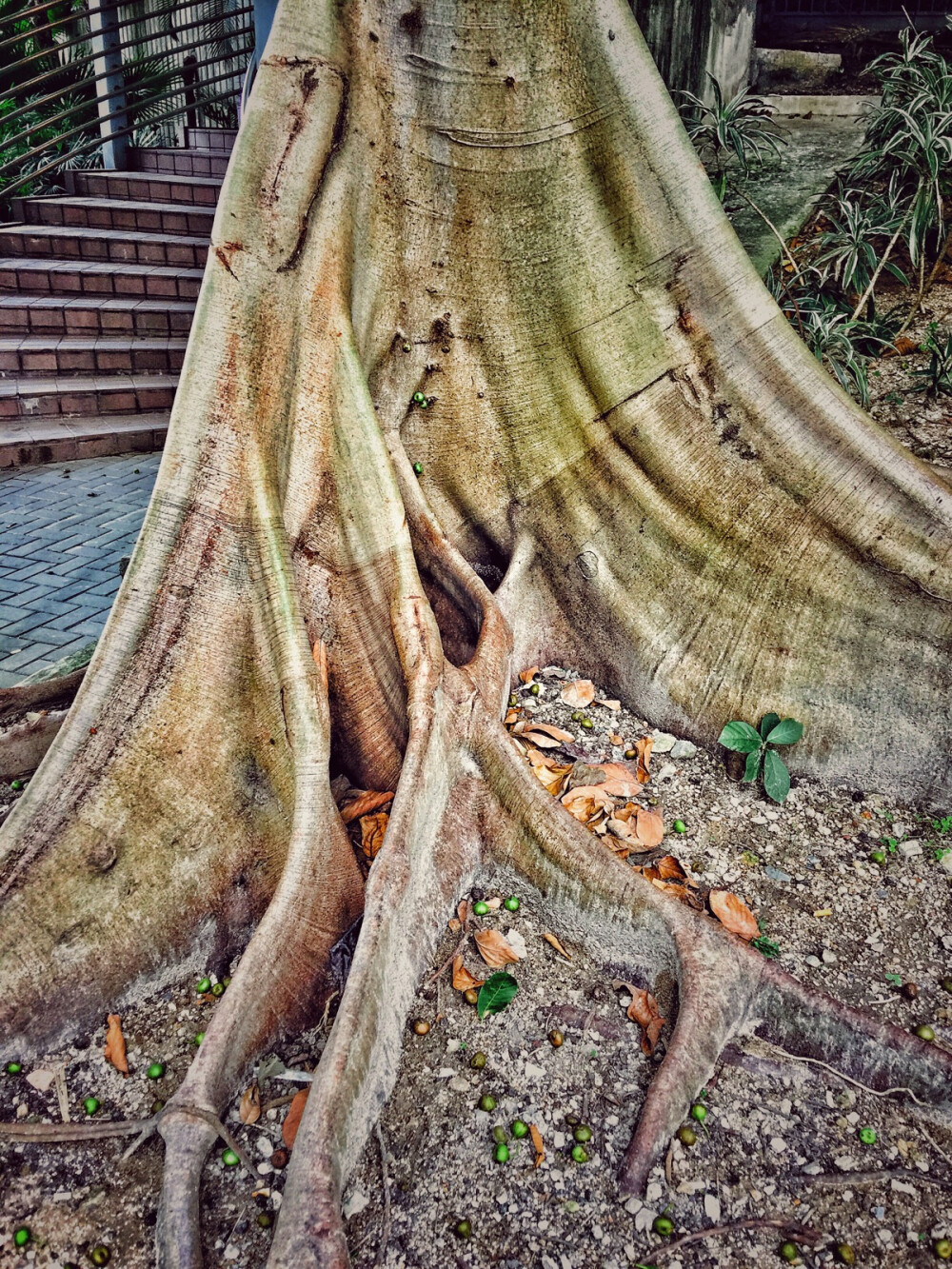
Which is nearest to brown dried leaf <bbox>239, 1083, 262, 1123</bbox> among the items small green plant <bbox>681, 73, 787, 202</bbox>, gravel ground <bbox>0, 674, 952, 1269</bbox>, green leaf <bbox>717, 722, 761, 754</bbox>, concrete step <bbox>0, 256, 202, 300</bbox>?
gravel ground <bbox>0, 674, 952, 1269</bbox>

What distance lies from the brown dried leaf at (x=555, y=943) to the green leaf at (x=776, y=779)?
99cm

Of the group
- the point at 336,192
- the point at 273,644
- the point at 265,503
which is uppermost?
the point at 336,192

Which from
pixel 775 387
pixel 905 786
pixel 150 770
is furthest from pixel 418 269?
pixel 905 786

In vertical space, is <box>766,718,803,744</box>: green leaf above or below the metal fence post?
below

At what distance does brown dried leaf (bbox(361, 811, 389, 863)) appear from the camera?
2.81 metres

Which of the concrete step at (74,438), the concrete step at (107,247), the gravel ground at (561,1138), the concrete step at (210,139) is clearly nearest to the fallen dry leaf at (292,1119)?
the gravel ground at (561,1138)

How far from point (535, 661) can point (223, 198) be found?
191cm

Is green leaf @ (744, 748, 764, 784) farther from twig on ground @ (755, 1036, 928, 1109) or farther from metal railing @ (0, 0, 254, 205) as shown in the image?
metal railing @ (0, 0, 254, 205)

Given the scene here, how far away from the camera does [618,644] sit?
3408 mm

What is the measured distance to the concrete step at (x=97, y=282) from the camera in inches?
317

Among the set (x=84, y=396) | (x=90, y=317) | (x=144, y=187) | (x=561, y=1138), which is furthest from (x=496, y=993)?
(x=144, y=187)

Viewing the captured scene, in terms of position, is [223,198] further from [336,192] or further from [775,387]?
[775,387]

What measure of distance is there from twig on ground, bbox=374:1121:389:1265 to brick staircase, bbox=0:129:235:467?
607 cm

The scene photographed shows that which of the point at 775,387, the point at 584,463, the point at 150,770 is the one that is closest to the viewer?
the point at 150,770
